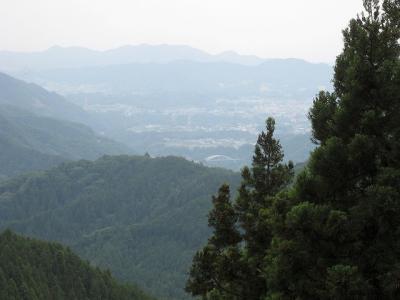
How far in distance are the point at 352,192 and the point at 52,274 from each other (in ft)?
396

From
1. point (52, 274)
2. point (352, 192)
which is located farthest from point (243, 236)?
point (52, 274)

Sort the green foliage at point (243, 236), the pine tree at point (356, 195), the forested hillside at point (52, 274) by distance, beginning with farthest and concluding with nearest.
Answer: the forested hillside at point (52, 274), the green foliage at point (243, 236), the pine tree at point (356, 195)

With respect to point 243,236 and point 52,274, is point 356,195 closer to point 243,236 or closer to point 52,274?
point 243,236

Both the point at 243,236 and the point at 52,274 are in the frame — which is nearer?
the point at 243,236

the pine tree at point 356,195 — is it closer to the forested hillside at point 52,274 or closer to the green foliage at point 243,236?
the green foliage at point 243,236

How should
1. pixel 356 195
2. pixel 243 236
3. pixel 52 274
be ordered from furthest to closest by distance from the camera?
pixel 52 274, pixel 243 236, pixel 356 195

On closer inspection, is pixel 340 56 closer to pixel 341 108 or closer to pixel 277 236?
pixel 341 108

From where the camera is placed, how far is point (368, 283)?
12828mm

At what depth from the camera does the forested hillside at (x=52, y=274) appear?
113 meters

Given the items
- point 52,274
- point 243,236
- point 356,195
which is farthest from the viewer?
point 52,274

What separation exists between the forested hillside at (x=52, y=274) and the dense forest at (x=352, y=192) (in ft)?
340

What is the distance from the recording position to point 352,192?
14.8 meters

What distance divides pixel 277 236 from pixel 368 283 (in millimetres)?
2954

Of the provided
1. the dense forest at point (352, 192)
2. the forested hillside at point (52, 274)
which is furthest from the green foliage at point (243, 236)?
the forested hillside at point (52, 274)
